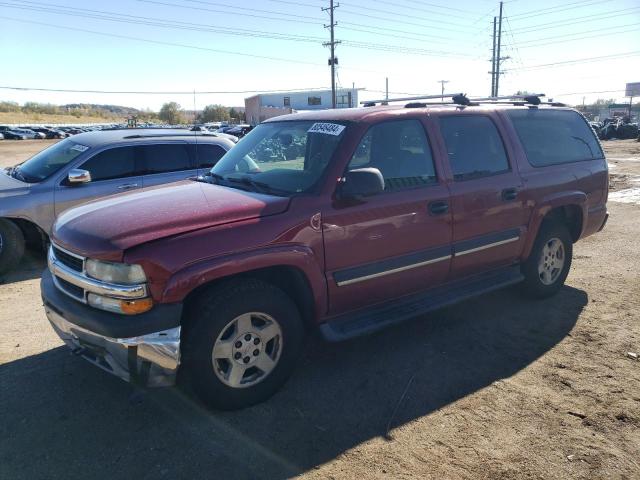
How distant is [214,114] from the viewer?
315 feet

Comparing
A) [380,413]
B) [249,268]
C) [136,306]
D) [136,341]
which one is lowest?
[380,413]

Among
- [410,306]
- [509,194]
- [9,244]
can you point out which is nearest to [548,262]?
[509,194]

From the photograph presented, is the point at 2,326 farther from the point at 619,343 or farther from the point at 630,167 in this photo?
the point at 630,167

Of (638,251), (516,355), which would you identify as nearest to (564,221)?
(516,355)

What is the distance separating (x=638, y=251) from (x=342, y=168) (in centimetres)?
548

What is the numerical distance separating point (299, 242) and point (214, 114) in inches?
3859

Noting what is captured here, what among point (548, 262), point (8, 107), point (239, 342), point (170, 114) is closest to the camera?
point (239, 342)

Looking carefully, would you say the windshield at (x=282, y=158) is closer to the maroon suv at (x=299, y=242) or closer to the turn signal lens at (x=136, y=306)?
the maroon suv at (x=299, y=242)

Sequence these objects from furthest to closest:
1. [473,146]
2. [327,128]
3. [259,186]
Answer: [473,146], [327,128], [259,186]

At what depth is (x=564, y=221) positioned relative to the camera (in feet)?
17.5

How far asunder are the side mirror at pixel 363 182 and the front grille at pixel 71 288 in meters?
1.83

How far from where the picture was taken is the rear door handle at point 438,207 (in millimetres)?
3932

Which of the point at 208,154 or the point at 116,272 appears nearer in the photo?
the point at 116,272

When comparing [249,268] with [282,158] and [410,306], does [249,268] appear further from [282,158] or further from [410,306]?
[410,306]
